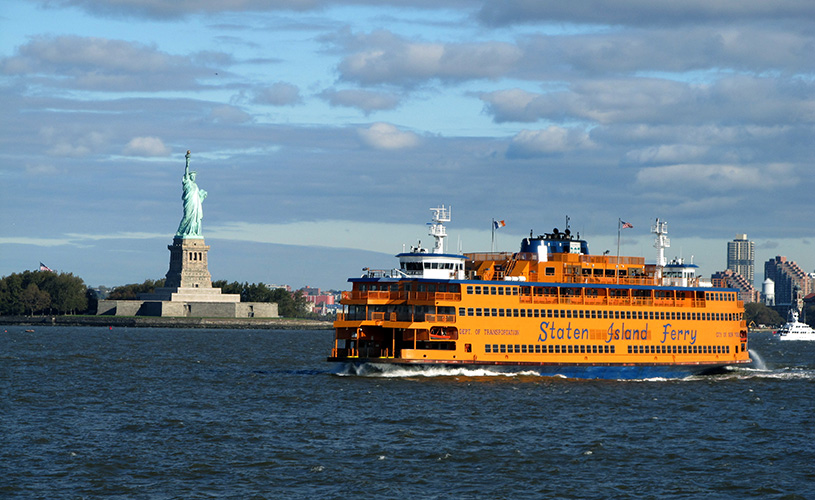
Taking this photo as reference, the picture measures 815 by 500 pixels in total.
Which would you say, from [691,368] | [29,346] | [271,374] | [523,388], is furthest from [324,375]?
[29,346]

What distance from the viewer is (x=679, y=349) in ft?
248

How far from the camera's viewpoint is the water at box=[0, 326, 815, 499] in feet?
119

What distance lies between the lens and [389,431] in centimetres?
4694

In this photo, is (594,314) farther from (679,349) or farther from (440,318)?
A: (440,318)

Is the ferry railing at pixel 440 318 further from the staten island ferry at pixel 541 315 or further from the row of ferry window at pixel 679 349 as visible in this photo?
the row of ferry window at pixel 679 349

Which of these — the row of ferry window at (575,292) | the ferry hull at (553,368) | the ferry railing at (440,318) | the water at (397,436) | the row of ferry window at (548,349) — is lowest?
Result: the water at (397,436)

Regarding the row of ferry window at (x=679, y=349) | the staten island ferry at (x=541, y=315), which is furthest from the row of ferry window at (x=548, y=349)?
the row of ferry window at (x=679, y=349)

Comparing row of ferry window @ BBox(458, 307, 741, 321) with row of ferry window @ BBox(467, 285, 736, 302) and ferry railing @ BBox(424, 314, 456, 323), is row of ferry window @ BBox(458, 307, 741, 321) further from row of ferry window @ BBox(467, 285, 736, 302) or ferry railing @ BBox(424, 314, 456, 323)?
row of ferry window @ BBox(467, 285, 736, 302)

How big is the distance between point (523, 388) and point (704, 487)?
26758 millimetres

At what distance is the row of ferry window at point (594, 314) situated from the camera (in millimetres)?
67188

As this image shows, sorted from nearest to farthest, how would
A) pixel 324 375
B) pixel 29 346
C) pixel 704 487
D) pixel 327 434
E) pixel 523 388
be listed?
pixel 704 487, pixel 327 434, pixel 523 388, pixel 324 375, pixel 29 346

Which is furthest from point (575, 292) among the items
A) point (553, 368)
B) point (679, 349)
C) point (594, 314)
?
point (679, 349)

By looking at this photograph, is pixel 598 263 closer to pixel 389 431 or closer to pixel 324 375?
pixel 324 375

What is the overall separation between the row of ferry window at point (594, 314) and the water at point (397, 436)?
12.4ft
